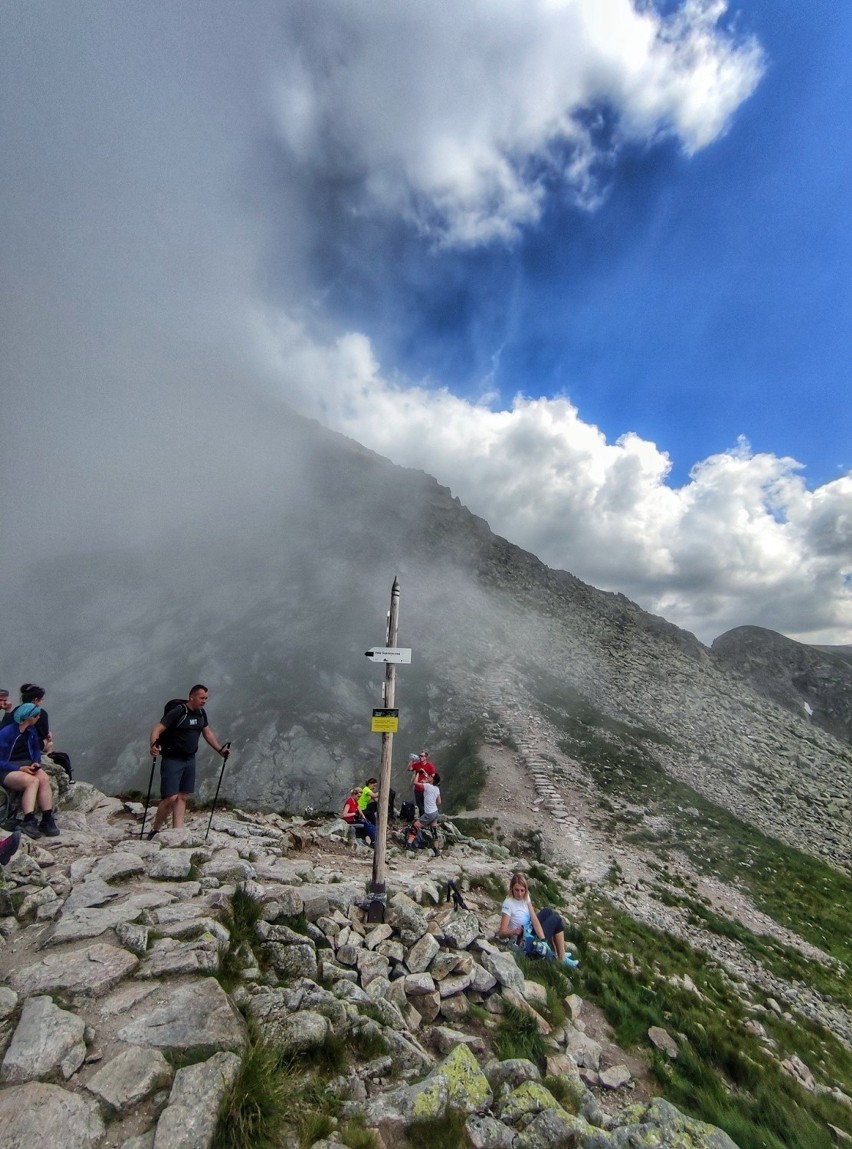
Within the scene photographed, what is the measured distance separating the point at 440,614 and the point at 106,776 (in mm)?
33989

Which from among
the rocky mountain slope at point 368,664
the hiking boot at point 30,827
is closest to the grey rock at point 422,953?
the hiking boot at point 30,827

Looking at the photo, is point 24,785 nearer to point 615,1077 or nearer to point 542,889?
point 615,1077

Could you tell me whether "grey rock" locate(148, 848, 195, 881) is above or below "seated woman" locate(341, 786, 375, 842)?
above

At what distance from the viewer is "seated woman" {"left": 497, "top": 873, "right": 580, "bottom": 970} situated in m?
10.3

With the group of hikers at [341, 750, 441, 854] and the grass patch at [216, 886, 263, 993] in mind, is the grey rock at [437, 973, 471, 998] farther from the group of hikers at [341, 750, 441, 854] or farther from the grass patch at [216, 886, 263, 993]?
the group of hikers at [341, 750, 441, 854]

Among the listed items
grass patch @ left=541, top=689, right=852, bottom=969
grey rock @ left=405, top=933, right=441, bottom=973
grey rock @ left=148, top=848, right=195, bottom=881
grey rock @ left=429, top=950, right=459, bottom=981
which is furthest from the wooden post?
grass patch @ left=541, top=689, right=852, bottom=969

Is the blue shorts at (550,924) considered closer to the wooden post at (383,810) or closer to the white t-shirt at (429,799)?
the wooden post at (383,810)

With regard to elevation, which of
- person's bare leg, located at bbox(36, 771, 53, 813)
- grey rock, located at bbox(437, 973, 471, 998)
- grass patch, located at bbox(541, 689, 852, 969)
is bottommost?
grass patch, located at bbox(541, 689, 852, 969)

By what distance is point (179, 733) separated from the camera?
10.9 meters

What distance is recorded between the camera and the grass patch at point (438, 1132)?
4.73 m

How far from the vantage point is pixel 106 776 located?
35219 millimetres

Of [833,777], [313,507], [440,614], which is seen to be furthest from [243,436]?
[833,777]

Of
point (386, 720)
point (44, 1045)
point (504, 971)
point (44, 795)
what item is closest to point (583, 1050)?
point (504, 971)

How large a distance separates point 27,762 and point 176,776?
9.33ft
